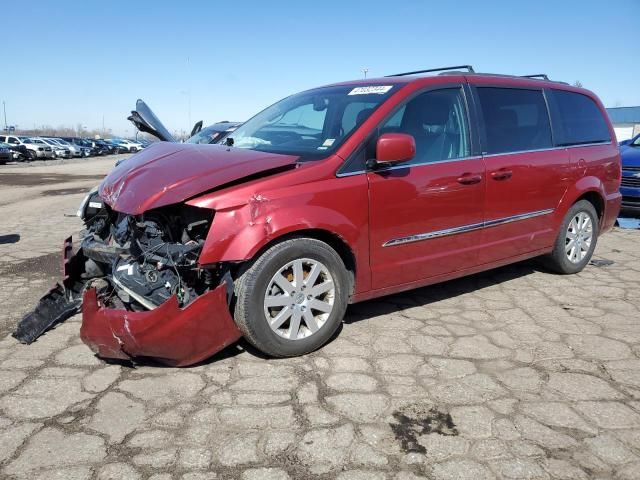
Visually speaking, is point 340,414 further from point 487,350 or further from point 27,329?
point 27,329

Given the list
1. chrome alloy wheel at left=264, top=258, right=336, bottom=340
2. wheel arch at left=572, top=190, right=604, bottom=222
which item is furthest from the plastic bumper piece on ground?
wheel arch at left=572, top=190, right=604, bottom=222

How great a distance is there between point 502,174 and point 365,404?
94.0 inches

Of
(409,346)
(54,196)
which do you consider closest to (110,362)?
(409,346)

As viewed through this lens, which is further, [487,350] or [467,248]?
[467,248]

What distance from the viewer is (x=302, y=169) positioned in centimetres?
347

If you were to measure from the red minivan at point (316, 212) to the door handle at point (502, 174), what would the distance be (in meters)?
0.02

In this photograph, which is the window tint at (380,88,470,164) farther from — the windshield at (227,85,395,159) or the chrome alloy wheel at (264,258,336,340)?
the chrome alloy wheel at (264,258,336,340)

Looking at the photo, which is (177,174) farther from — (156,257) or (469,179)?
(469,179)

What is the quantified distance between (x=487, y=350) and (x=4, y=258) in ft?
17.3

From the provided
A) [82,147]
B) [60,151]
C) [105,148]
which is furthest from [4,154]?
[105,148]

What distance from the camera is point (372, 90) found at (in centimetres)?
413

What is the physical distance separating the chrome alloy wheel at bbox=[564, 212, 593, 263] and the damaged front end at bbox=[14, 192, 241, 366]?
3647 millimetres

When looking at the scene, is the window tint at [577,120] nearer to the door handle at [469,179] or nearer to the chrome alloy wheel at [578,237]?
the chrome alloy wheel at [578,237]

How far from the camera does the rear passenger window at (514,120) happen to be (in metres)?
4.44
